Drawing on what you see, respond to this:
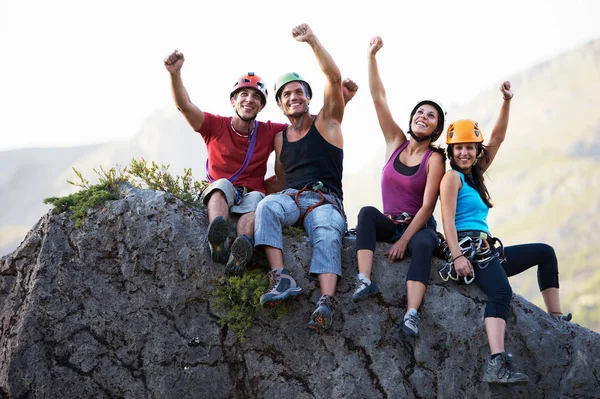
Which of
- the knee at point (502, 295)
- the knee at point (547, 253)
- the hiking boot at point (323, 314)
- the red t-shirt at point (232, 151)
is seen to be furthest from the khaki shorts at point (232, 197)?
the knee at point (547, 253)

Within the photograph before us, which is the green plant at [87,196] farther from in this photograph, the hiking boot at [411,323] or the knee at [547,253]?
the knee at [547,253]

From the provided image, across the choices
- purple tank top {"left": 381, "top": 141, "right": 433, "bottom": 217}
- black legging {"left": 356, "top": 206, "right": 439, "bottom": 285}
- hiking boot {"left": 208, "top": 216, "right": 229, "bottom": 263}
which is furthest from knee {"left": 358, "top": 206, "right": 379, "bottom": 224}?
hiking boot {"left": 208, "top": 216, "right": 229, "bottom": 263}

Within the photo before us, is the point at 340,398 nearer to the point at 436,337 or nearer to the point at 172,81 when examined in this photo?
the point at 436,337

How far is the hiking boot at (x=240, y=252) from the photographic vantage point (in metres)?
6.70

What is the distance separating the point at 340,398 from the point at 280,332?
3.20 ft

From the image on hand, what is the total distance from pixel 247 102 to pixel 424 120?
2.38m

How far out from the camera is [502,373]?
6379mm

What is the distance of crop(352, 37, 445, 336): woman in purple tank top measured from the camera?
274 inches

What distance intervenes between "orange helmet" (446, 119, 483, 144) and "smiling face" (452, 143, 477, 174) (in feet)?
0.22

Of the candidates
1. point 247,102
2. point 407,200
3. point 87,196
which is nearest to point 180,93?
point 247,102

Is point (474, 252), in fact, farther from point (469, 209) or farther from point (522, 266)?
point (522, 266)

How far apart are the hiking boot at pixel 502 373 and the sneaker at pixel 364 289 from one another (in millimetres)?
1459

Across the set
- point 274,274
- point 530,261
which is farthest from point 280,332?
point 530,261

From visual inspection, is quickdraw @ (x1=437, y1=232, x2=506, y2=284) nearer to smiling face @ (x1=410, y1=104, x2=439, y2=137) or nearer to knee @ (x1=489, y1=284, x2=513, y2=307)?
knee @ (x1=489, y1=284, x2=513, y2=307)
